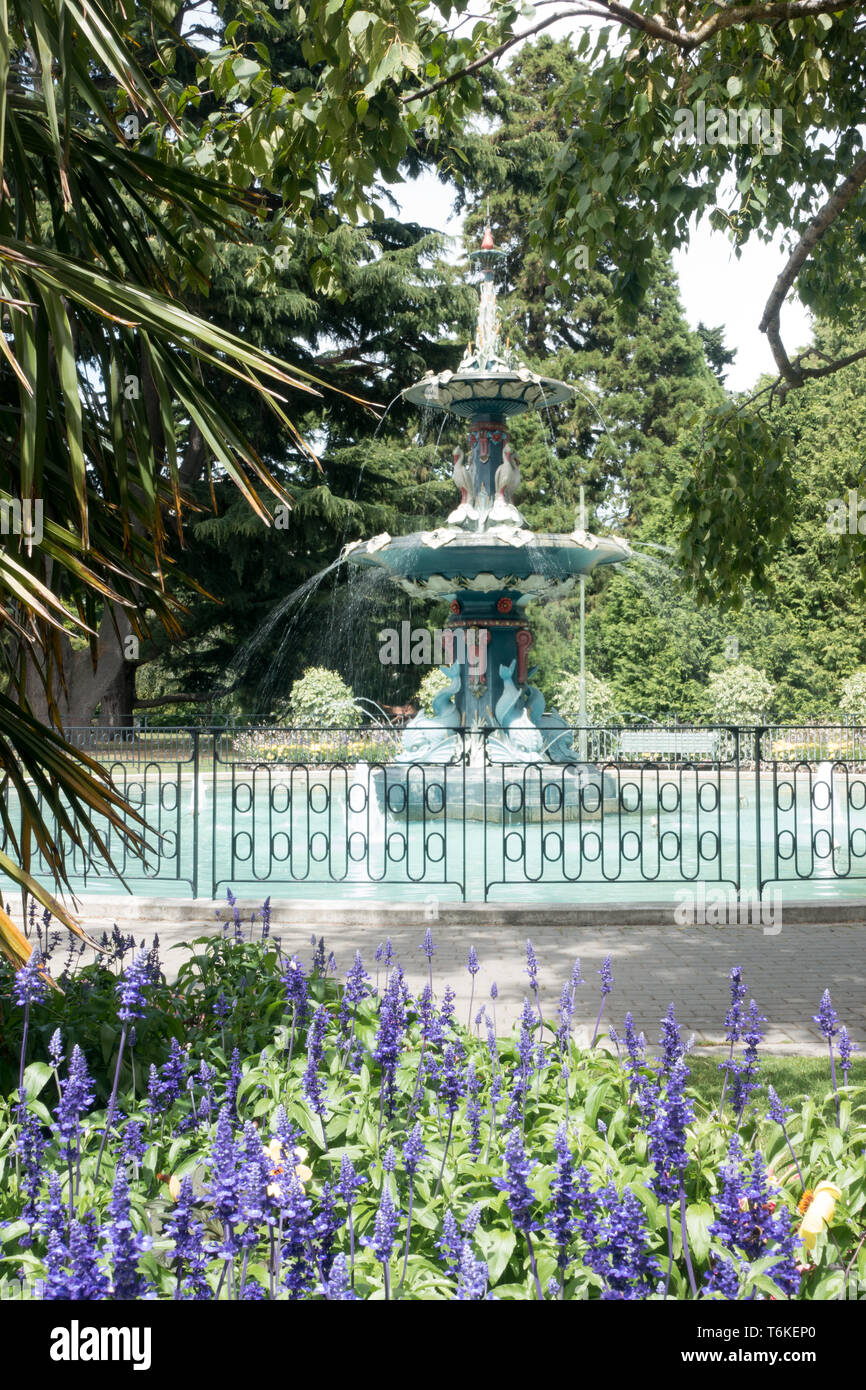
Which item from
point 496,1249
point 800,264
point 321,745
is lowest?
point 496,1249

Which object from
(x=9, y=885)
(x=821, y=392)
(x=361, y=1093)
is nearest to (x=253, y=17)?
(x=361, y=1093)

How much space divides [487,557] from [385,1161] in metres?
12.4

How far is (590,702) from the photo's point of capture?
25469 millimetres

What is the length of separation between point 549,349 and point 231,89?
3671 cm

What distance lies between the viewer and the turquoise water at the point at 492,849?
28.2 ft

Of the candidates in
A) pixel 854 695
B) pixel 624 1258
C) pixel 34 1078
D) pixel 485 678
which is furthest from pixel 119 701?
pixel 624 1258

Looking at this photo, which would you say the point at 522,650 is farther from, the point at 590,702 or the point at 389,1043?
the point at 389,1043

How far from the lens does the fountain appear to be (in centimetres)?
1452

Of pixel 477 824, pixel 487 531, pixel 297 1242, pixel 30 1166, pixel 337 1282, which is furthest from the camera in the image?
pixel 487 531

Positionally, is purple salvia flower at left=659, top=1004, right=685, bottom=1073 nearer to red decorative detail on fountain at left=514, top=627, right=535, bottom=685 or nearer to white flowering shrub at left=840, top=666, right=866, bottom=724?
red decorative detail on fountain at left=514, top=627, right=535, bottom=685

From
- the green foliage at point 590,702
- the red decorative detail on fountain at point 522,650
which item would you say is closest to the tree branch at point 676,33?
the red decorative detail on fountain at point 522,650

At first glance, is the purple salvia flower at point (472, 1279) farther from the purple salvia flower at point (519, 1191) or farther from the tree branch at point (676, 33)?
the tree branch at point (676, 33)

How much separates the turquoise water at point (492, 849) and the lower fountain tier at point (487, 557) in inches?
106

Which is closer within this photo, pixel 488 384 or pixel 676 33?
pixel 676 33
